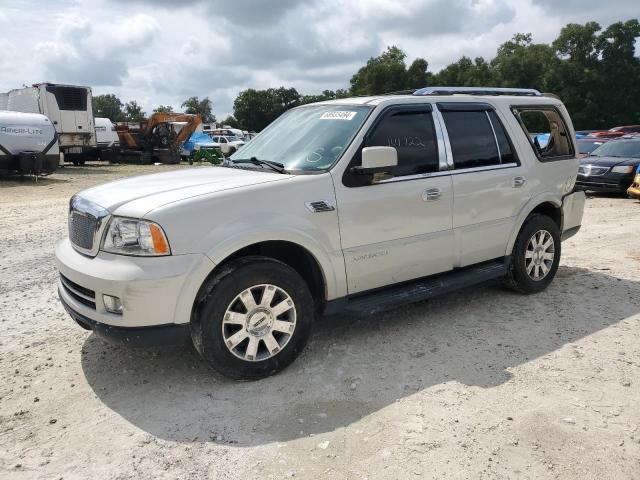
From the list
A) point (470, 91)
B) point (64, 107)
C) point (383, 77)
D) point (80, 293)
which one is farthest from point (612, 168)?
point (383, 77)

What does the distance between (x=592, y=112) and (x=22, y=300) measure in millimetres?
50348

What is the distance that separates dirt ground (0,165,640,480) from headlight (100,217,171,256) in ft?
3.18

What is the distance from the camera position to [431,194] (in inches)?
175

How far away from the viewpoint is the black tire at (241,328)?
3484mm

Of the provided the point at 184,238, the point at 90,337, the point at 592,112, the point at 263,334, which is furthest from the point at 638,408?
the point at 592,112

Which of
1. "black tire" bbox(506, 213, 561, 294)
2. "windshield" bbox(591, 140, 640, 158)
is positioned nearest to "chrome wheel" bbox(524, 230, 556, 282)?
"black tire" bbox(506, 213, 561, 294)

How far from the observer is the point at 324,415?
3359 mm

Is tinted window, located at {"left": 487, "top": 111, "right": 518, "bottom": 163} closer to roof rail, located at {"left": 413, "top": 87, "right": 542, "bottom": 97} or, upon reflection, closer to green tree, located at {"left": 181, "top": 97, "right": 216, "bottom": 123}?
roof rail, located at {"left": 413, "top": 87, "right": 542, "bottom": 97}

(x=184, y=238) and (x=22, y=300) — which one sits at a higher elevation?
(x=184, y=238)

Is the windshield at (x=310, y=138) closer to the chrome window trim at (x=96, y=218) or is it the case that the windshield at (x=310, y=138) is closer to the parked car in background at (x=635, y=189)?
the chrome window trim at (x=96, y=218)

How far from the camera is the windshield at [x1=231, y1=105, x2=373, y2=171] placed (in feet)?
13.7

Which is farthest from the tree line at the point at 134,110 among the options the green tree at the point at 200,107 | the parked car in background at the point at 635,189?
the parked car in background at the point at 635,189

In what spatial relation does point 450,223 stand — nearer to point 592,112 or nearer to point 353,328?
point 353,328

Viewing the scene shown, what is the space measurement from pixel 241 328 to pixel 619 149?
14.0m
